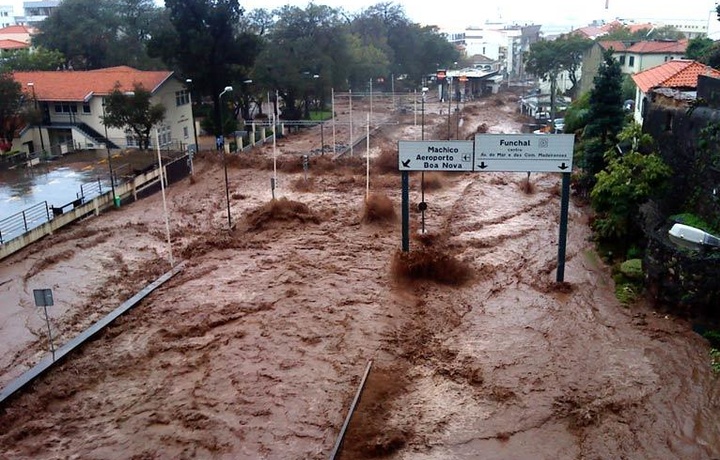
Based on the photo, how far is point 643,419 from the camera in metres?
14.1

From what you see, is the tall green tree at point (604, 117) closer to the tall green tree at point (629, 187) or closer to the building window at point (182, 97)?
the tall green tree at point (629, 187)

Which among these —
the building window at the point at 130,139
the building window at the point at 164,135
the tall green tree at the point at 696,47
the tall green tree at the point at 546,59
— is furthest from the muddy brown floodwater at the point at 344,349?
the tall green tree at the point at 546,59

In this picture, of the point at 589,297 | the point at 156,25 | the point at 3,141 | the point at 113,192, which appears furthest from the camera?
the point at 156,25

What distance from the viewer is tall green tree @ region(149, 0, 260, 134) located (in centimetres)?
4619

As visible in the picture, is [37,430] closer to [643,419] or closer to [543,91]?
[643,419]

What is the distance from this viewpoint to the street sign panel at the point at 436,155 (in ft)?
68.5

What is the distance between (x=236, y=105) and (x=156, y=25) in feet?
47.7

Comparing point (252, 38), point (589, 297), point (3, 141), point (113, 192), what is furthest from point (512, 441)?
point (252, 38)

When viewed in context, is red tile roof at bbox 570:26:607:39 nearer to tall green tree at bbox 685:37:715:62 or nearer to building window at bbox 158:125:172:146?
tall green tree at bbox 685:37:715:62

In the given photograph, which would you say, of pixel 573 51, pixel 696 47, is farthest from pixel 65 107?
pixel 573 51

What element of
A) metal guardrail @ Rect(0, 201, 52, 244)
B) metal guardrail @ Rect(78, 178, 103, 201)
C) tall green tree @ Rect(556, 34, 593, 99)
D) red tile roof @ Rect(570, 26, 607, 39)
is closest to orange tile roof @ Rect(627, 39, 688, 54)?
tall green tree @ Rect(556, 34, 593, 99)

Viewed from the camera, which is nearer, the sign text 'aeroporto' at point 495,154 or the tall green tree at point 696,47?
the sign text 'aeroporto' at point 495,154

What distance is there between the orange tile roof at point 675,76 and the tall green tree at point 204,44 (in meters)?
28.4

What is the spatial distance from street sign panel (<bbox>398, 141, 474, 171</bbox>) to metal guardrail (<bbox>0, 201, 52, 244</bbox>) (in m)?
15.6
